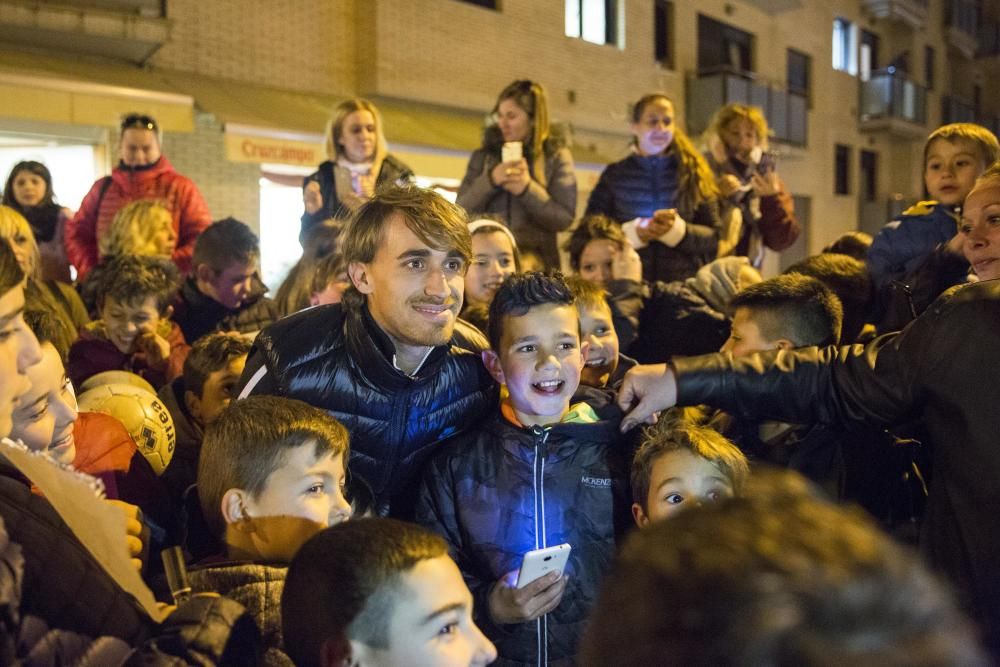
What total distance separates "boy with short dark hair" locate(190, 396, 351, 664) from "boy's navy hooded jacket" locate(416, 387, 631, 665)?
533 mm

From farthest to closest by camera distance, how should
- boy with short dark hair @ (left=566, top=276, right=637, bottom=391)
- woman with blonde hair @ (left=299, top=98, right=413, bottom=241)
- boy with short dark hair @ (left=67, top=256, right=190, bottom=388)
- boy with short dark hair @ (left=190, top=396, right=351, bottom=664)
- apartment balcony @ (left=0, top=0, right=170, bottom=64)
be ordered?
apartment balcony @ (left=0, top=0, right=170, bottom=64) < woman with blonde hair @ (left=299, top=98, right=413, bottom=241) < boy with short dark hair @ (left=67, top=256, right=190, bottom=388) < boy with short dark hair @ (left=566, top=276, right=637, bottom=391) < boy with short dark hair @ (left=190, top=396, right=351, bottom=664)

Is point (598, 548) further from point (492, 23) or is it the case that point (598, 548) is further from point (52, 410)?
point (492, 23)

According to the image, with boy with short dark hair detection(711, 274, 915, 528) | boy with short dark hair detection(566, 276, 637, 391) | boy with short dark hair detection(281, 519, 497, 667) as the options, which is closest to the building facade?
boy with short dark hair detection(566, 276, 637, 391)

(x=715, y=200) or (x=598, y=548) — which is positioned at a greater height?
(x=715, y=200)

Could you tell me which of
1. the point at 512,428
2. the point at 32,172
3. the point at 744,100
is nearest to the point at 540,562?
the point at 512,428

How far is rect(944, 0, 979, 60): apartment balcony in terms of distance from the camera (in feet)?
103

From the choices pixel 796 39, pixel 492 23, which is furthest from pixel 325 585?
pixel 796 39

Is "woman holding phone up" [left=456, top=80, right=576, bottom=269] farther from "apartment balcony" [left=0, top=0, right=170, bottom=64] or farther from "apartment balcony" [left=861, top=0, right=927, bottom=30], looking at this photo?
"apartment balcony" [left=861, top=0, right=927, bottom=30]

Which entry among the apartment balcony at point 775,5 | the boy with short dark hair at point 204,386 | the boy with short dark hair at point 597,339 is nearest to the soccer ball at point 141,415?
the boy with short dark hair at point 204,386

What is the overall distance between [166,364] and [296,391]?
1999 millimetres

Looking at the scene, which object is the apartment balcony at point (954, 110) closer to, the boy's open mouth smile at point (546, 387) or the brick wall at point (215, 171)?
the brick wall at point (215, 171)

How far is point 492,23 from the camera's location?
15.1m

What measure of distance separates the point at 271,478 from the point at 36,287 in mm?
2958

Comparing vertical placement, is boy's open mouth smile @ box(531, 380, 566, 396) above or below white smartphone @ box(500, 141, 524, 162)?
below
